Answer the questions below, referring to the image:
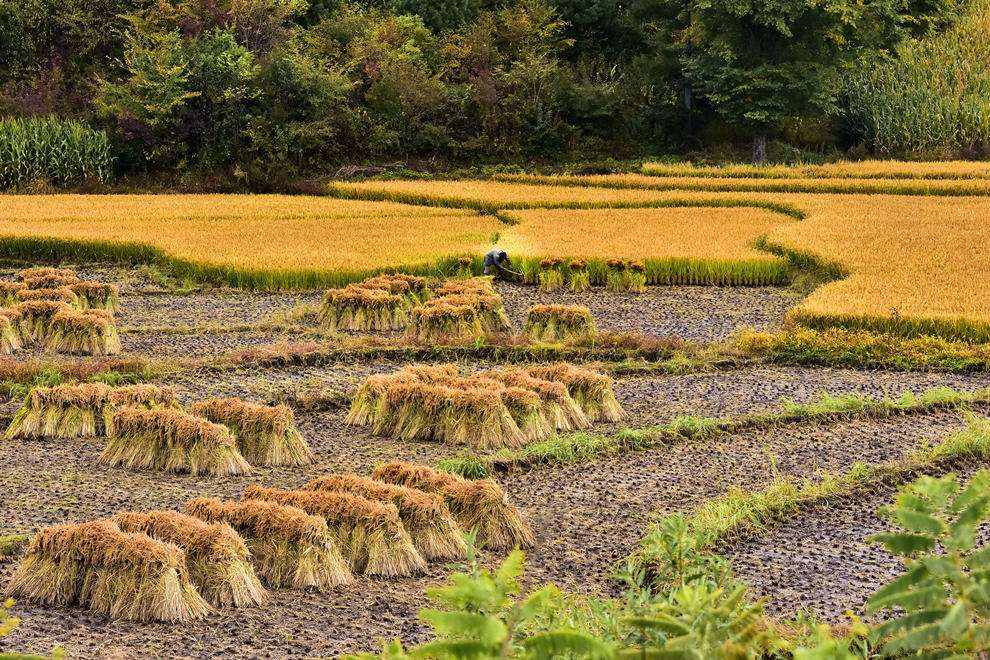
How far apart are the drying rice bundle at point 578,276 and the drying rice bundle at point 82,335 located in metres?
Result: 6.17

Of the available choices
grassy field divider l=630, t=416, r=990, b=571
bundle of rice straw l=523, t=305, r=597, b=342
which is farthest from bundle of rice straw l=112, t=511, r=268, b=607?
bundle of rice straw l=523, t=305, r=597, b=342

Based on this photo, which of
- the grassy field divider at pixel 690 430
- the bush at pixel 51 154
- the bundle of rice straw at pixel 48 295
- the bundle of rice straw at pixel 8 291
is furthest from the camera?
the bush at pixel 51 154

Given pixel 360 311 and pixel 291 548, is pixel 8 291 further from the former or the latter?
pixel 291 548

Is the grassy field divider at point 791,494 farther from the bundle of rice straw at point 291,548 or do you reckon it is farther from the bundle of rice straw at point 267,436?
the bundle of rice straw at point 267,436

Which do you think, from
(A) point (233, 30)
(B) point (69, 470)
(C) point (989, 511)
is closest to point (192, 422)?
(B) point (69, 470)

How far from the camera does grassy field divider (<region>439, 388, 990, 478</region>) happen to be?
834cm

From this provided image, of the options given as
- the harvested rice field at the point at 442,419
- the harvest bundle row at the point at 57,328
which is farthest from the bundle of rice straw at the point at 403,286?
the harvest bundle row at the point at 57,328

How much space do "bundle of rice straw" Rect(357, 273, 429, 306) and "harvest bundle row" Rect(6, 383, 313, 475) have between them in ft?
17.9

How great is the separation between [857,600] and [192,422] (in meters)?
4.07

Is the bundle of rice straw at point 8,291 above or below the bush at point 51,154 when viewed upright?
below

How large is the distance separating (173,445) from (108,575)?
252cm

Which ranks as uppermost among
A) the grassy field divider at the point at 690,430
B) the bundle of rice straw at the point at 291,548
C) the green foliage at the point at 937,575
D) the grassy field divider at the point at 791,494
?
the green foliage at the point at 937,575

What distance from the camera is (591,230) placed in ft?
68.3

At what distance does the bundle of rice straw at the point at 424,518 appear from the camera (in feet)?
21.6
